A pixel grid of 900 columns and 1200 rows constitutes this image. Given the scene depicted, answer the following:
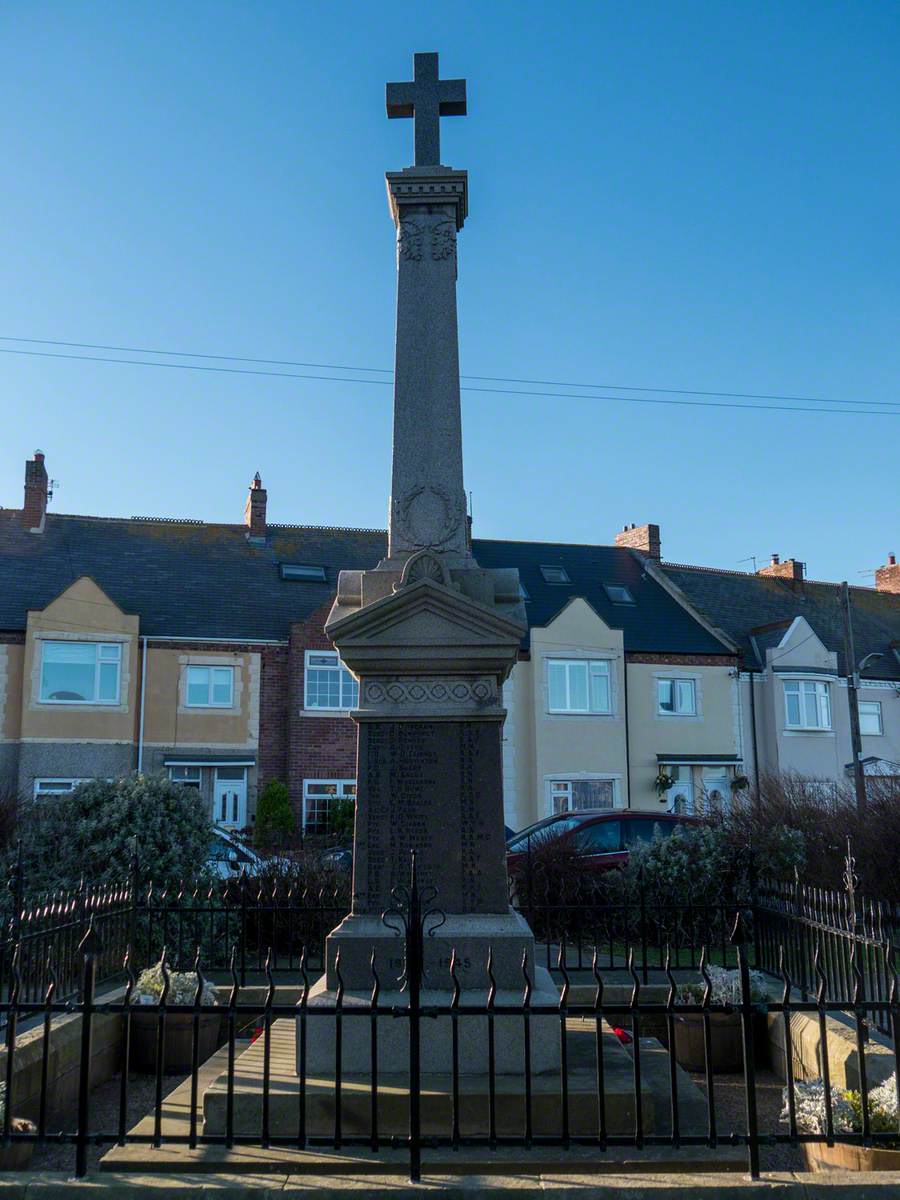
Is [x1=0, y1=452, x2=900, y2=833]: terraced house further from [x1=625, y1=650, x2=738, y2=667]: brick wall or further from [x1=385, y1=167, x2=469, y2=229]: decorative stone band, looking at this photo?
[x1=385, y1=167, x2=469, y2=229]: decorative stone band

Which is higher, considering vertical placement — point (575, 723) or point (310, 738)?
point (575, 723)

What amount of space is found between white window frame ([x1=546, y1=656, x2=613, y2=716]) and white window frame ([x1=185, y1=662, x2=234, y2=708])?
8563 mm

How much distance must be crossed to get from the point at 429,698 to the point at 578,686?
75.8ft

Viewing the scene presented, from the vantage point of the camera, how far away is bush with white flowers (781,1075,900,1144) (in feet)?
16.9

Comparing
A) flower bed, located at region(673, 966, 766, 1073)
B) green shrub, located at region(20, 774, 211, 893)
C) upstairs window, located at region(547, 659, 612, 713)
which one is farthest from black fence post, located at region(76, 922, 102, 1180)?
upstairs window, located at region(547, 659, 612, 713)

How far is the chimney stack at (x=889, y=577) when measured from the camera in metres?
39.2

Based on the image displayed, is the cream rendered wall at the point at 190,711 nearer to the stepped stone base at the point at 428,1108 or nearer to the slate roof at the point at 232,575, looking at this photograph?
the slate roof at the point at 232,575

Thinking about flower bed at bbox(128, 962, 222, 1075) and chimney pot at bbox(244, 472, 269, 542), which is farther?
chimney pot at bbox(244, 472, 269, 542)

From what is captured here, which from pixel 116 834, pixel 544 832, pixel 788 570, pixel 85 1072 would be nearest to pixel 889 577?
pixel 788 570

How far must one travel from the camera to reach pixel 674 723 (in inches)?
1163

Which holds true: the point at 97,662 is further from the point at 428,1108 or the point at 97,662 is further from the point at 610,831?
the point at 428,1108

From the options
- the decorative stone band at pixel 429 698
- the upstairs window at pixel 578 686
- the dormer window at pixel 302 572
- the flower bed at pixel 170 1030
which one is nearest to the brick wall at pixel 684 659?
the upstairs window at pixel 578 686

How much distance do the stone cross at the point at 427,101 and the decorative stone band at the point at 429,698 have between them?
12.6 feet

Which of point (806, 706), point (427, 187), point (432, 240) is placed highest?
point (427, 187)
